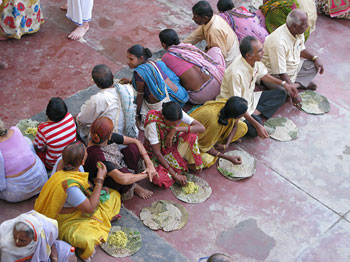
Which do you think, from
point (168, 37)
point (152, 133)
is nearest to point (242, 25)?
point (168, 37)

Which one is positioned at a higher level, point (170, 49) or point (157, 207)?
point (170, 49)

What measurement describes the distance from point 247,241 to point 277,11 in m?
3.46

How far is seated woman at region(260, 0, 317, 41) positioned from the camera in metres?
5.88

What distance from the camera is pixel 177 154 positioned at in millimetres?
4188

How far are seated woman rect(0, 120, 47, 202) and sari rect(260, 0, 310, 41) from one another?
3.84 m

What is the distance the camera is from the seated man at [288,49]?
5074mm

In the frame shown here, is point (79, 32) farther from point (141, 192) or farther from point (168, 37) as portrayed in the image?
point (141, 192)

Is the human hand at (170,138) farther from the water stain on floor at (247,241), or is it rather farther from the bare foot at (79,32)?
the bare foot at (79,32)

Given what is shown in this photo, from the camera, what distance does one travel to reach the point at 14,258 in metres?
2.89

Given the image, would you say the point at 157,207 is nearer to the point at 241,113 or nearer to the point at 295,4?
the point at 241,113

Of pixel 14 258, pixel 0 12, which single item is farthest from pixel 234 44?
pixel 14 258

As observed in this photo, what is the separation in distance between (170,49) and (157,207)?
187cm

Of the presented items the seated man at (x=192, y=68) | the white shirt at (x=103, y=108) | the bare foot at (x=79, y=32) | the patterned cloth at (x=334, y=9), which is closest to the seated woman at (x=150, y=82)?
the seated man at (x=192, y=68)

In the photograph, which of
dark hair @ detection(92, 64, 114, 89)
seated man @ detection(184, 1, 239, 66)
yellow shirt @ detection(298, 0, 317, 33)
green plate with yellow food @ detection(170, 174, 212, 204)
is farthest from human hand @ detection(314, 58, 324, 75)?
dark hair @ detection(92, 64, 114, 89)
